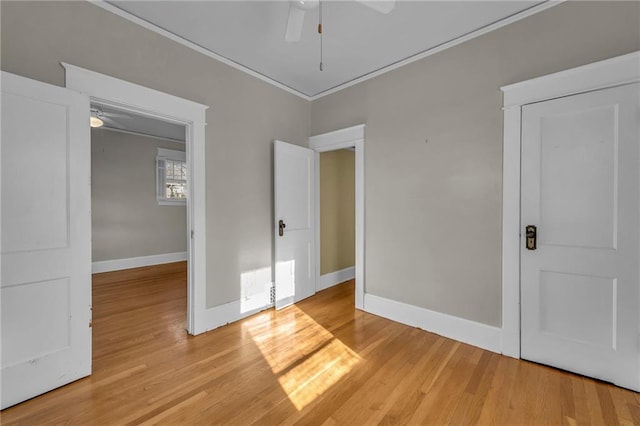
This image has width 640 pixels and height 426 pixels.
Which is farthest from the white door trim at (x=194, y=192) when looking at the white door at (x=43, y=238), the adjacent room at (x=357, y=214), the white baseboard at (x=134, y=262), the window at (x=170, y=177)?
the window at (x=170, y=177)

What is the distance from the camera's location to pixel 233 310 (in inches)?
116

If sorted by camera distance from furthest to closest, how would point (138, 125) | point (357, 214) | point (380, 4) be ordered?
point (138, 125), point (357, 214), point (380, 4)

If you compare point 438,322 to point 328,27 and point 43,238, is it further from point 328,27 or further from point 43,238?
point 43,238

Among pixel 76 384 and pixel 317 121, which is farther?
pixel 317 121

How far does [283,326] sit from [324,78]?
9.28 feet

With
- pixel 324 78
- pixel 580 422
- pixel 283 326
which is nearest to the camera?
pixel 580 422

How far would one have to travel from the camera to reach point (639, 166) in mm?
1796

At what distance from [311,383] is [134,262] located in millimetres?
5095

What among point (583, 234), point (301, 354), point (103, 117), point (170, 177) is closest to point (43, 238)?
point (301, 354)

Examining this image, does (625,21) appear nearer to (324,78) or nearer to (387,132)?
(387,132)

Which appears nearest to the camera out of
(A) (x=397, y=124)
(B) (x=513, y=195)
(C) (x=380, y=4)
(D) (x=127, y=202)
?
(C) (x=380, y=4)

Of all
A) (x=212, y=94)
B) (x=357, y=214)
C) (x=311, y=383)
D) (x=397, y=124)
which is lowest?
(x=311, y=383)

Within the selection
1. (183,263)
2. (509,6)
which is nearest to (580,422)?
(509,6)

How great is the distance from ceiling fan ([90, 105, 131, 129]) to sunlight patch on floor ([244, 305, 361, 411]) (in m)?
3.43
